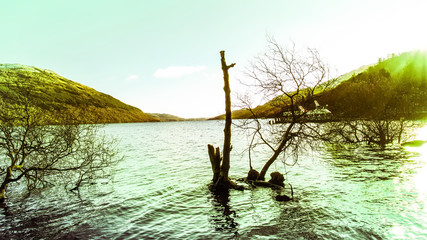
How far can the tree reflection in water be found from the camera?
10344 mm

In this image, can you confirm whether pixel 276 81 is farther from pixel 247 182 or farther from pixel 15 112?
pixel 15 112

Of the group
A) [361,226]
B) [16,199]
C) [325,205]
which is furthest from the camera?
[16,199]

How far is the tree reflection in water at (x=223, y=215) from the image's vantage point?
33.9ft

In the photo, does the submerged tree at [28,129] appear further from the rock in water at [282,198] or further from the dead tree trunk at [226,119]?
the rock in water at [282,198]

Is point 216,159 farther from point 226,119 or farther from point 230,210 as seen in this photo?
point 230,210

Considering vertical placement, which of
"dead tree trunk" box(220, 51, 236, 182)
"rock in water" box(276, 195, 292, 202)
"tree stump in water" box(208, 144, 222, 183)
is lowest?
"rock in water" box(276, 195, 292, 202)

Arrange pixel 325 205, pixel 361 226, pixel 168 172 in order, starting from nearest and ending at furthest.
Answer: pixel 361 226 < pixel 325 205 < pixel 168 172

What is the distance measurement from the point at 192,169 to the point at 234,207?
12.3 metres

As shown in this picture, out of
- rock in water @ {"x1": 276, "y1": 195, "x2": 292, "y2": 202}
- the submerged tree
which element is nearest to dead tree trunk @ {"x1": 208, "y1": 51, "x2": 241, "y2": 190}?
rock in water @ {"x1": 276, "y1": 195, "x2": 292, "y2": 202}

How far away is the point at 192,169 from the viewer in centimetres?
2466

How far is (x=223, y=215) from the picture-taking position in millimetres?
11789

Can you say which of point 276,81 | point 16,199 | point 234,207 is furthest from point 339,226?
point 16,199

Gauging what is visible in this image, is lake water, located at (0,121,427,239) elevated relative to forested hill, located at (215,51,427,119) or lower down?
lower down

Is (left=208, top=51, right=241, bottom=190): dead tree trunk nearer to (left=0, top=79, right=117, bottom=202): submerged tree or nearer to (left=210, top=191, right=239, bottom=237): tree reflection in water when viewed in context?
(left=210, top=191, right=239, bottom=237): tree reflection in water
